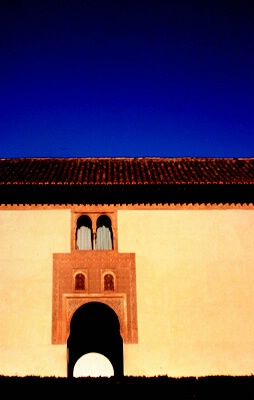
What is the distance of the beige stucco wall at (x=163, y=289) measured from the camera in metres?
9.60

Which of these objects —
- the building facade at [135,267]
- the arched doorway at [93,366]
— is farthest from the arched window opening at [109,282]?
the arched doorway at [93,366]

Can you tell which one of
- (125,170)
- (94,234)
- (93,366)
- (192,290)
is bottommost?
(93,366)

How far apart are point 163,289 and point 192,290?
2.14ft

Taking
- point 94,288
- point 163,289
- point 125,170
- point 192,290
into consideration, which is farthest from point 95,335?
point 125,170

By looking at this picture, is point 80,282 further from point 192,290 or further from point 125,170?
point 125,170

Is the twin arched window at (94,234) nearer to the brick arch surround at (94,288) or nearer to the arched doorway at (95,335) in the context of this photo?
the brick arch surround at (94,288)

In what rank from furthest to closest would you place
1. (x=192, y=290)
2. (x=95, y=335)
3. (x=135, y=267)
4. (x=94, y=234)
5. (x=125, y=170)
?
(x=95, y=335), (x=125, y=170), (x=94, y=234), (x=135, y=267), (x=192, y=290)

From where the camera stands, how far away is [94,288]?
1016cm

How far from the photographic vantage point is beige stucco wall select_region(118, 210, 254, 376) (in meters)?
9.65

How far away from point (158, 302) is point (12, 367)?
3354mm

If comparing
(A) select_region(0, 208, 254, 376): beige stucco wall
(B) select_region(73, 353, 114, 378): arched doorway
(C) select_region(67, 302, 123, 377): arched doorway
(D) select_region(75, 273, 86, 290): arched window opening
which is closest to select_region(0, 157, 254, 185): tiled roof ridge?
(A) select_region(0, 208, 254, 376): beige stucco wall

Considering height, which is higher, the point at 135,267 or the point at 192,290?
the point at 135,267
